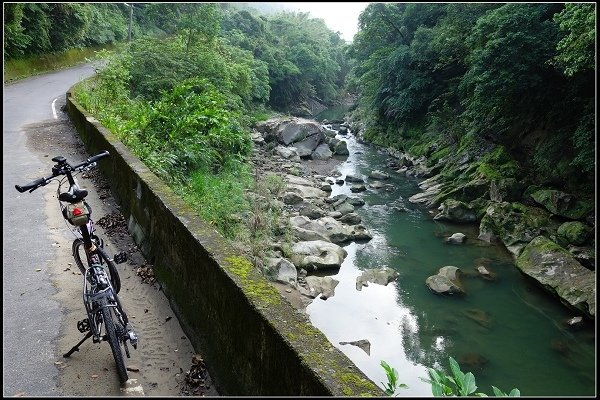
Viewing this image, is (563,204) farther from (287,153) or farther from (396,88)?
(396,88)

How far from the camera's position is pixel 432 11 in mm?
27516

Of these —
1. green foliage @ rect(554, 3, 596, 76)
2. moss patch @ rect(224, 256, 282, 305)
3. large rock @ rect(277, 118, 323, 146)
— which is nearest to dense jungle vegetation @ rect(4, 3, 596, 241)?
green foliage @ rect(554, 3, 596, 76)

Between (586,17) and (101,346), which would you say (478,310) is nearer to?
(586,17)

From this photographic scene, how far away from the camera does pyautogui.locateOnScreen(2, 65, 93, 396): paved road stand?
395cm

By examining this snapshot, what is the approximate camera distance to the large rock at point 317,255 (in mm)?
12070

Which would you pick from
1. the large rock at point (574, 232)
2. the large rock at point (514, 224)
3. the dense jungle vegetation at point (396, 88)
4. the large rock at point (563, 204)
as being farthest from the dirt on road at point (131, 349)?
the large rock at point (563, 204)

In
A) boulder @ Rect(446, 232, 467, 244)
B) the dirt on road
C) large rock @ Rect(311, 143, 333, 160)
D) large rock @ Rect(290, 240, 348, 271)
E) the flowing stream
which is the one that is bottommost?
the flowing stream

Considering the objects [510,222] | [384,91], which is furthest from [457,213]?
[384,91]

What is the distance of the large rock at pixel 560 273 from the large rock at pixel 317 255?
491cm

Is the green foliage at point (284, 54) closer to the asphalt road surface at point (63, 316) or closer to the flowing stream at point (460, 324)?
the flowing stream at point (460, 324)

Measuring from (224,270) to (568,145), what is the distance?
15.3m

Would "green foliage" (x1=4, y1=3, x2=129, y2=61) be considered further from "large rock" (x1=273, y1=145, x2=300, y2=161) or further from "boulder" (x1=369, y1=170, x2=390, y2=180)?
"boulder" (x1=369, y1=170, x2=390, y2=180)

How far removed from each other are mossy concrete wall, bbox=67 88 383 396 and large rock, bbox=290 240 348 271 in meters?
6.07

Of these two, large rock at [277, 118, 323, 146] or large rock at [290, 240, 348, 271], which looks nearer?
large rock at [290, 240, 348, 271]
